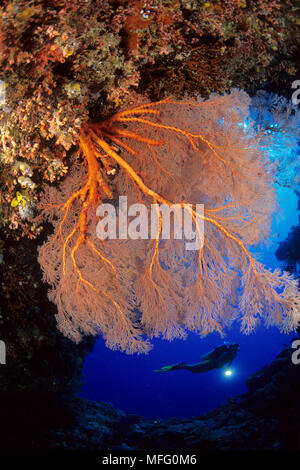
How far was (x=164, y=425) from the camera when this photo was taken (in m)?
7.51

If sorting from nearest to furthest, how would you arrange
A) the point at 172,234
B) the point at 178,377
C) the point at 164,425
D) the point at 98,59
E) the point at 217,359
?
the point at 98,59
the point at 172,234
the point at 164,425
the point at 217,359
the point at 178,377

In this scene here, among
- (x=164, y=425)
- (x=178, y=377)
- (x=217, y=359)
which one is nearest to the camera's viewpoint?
(x=164, y=425)

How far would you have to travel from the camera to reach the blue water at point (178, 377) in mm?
58500

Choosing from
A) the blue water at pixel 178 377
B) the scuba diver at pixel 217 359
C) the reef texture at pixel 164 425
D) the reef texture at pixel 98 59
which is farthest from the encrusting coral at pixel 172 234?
the blue water at pixel 178 377

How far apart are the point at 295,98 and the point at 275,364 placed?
308 inches

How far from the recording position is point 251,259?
3342 millimetres

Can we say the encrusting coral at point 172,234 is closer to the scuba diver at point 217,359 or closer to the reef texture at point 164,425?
the reef texture at point 164,425

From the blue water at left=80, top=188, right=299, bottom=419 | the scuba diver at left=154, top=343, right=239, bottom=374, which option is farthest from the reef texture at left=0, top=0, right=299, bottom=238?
the blue water at left=80, top=188, right=299, bottom=419

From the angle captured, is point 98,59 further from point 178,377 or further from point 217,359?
point 178,377

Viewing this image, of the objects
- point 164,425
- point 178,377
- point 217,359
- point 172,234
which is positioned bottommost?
point 164,425

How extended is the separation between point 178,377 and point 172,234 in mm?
79270

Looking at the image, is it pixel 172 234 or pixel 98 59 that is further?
pixel 172 234

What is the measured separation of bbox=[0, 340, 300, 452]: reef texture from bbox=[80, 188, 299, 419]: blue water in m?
53.3

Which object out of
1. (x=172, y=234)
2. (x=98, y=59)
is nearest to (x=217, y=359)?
(x=172, y=234)
